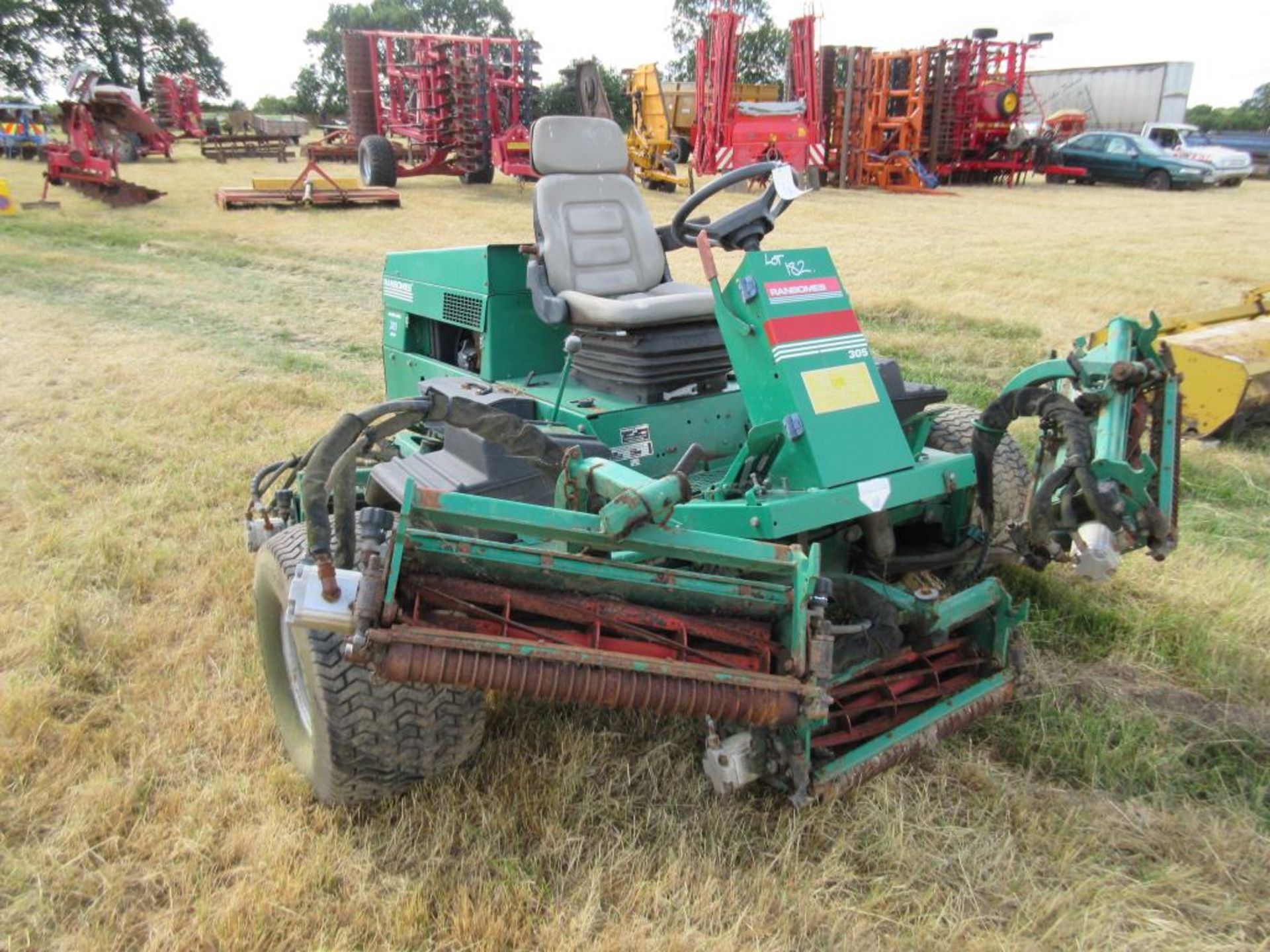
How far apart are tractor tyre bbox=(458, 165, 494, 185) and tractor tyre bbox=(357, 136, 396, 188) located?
5.90 ft

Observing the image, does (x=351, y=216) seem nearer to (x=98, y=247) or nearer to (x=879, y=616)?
(x=98, y=247)

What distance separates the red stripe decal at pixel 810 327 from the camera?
293cm

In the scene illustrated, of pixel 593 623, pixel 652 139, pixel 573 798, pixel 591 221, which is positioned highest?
pixel 652 139

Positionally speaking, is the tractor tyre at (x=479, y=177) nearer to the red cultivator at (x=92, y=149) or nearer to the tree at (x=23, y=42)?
the red cultivator at (x=92, y=149)

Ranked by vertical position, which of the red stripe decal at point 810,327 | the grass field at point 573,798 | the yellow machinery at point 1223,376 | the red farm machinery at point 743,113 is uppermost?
the red farm machinery at point 743,113

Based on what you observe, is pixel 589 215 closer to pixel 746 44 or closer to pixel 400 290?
pixel 400 290

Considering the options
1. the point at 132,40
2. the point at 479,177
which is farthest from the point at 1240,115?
the point at 132,40

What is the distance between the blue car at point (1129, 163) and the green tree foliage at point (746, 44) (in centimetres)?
1981

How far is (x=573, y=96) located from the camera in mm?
19562

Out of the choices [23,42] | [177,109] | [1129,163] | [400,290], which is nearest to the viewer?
[400,290]

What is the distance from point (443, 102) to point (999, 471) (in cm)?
1632

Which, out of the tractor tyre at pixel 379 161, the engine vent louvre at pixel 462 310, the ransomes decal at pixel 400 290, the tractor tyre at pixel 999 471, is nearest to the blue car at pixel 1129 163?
the tractor tyre at pixel 379 161

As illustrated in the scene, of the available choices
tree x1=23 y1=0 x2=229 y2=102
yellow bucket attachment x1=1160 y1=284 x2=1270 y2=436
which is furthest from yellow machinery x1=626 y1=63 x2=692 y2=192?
tree x1=23 y1=0 x2=229 y2=102

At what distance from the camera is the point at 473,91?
17.2m
